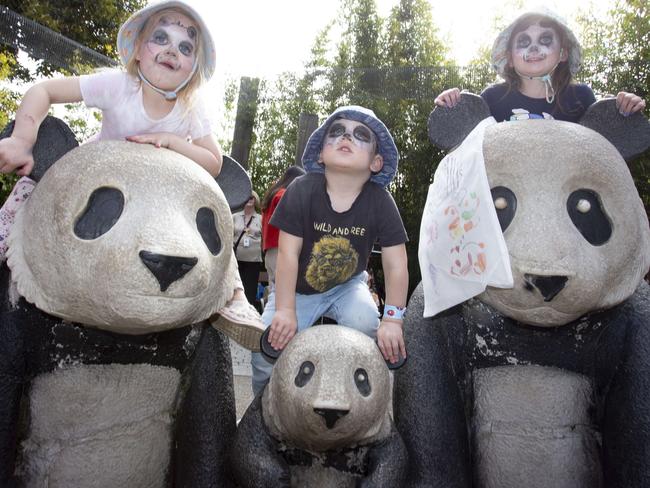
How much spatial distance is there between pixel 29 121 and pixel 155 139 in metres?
0.37

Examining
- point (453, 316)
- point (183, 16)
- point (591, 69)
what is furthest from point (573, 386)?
point (591, 69)

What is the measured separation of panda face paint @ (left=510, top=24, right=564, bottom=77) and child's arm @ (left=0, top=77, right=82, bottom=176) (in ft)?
5.09

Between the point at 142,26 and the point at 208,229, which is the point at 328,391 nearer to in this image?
the point at 208,229

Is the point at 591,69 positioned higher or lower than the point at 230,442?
higher

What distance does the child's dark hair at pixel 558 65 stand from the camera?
7.09 ft

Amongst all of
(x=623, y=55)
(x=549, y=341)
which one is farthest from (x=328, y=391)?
(x=623, y=55)

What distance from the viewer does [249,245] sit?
491 centimetres

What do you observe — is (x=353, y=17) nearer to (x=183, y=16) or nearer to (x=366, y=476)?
(x=183, y=16)

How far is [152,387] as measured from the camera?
1.90 meters

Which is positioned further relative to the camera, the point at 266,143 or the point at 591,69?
the point at 266,143

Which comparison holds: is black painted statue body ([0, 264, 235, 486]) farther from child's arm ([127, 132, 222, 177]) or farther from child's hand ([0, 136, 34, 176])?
child's arm ([127, 132, 222, 177])

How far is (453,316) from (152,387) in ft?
3.25

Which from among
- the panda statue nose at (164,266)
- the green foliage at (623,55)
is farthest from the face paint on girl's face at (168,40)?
the green foliage at (623,55)

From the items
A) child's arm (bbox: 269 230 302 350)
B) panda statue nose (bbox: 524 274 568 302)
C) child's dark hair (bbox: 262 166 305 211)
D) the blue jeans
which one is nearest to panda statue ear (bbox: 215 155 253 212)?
child's arm (bbox: 269 230 302 350)
